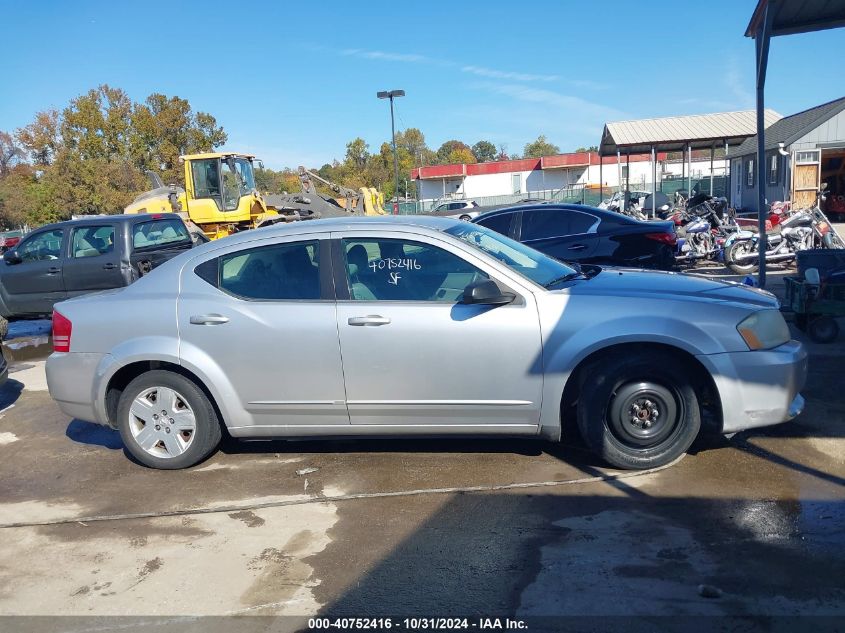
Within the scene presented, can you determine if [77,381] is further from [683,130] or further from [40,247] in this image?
[683,130]

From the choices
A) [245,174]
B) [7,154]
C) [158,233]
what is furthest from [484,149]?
[158,233]

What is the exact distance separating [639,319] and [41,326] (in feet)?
38.7

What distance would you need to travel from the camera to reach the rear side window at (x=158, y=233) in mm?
11156

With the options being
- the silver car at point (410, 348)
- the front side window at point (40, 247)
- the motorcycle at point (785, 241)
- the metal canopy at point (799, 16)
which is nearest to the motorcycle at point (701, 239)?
the motorcycle at point (785, 241)

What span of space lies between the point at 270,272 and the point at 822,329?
6165 millimetres

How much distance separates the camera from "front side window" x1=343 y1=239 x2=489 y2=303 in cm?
480

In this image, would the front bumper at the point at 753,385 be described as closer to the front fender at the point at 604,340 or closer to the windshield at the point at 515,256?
the front fender at the point at 604,340

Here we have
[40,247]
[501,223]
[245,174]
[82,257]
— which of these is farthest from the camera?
[245,174]

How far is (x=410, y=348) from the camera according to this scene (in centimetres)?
470

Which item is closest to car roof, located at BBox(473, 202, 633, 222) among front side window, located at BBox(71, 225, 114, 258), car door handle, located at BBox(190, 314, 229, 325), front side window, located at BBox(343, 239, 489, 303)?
front side window, located at BBox(343, 239, 489, 303)

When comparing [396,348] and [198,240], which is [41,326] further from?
[396,348]

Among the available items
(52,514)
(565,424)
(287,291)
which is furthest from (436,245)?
(52,514)

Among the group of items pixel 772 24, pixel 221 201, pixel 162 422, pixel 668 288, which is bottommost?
pixel 162 422

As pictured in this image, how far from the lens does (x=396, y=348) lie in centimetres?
472
